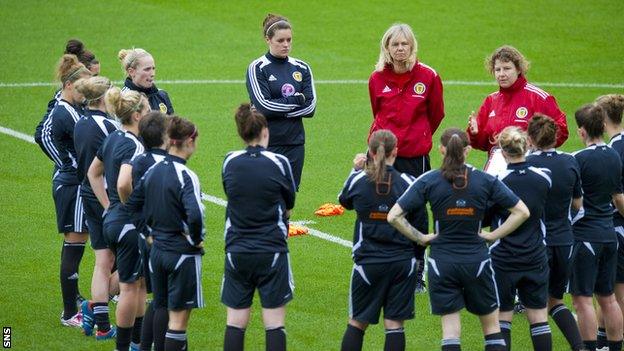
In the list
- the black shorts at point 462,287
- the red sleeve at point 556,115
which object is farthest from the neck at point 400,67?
the black shorts at point 462,287

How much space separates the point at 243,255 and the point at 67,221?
278 cm

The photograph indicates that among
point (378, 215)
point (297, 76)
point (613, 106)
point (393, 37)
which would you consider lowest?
point (378, 215)

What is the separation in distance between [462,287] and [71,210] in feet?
13.1

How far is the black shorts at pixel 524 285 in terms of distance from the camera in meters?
8.70

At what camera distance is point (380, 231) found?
845 centimetres

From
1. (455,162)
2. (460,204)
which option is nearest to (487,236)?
(460,204)

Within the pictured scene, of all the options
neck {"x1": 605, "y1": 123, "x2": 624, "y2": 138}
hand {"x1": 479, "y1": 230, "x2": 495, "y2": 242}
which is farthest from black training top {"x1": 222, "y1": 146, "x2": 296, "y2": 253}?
neck {"x1": 605, "y1": 123, "x2": 624, "y2": 138}

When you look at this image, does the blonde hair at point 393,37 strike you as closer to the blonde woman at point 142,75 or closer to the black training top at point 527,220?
the blonde woman at point 142,75

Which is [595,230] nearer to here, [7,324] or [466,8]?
[7,324]

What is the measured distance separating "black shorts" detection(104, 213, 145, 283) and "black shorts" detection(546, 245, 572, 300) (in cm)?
334

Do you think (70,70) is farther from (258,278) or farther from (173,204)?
(258,278)

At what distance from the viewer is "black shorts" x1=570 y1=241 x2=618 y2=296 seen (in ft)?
30.3

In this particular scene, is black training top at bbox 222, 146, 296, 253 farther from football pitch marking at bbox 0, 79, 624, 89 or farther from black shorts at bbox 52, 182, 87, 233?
football pitch marking at bbox 0, 79, 624, 89

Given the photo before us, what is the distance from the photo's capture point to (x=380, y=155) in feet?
27.6
